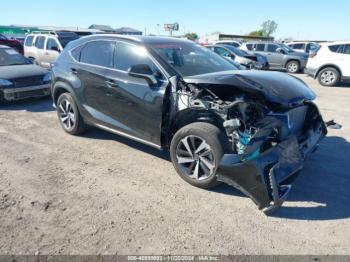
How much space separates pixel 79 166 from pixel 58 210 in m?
1.16

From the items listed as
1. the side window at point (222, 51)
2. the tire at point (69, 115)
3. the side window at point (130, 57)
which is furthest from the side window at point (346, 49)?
the tire at point (69, 115)

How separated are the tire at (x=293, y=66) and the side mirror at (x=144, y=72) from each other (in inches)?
595

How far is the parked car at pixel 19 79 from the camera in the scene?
766cm

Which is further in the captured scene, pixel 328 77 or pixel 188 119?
pixel 328 77

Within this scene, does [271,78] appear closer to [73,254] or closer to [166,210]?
[166,210]

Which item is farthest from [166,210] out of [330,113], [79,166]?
[330,113]

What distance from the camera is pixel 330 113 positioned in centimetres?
764

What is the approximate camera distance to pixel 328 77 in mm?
12258

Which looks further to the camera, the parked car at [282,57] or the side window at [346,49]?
the parked car at [282,57]

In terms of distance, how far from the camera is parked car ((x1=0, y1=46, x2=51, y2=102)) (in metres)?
7.66

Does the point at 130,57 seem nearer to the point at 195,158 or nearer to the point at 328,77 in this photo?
the point at 195,158

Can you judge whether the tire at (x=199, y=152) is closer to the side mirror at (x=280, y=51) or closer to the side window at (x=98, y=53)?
the side window at (x=98, y=53)

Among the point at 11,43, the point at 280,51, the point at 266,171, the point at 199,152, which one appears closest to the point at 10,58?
the point at 199,152

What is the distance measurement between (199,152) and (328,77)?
34.8ft
